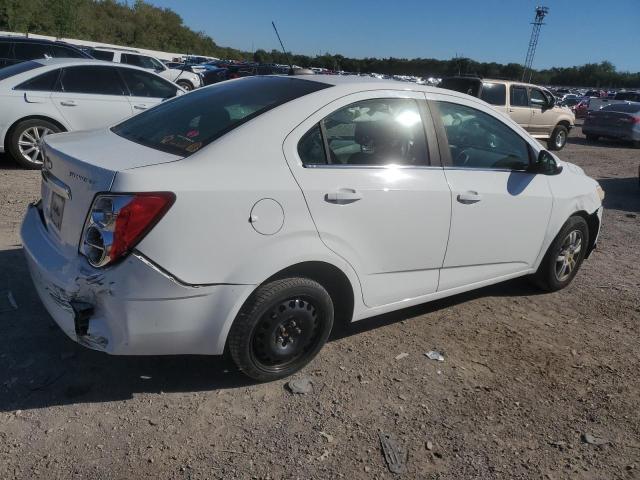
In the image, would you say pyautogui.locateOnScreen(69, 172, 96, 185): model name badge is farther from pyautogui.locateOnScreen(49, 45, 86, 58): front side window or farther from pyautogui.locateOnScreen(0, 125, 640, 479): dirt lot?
pyautogui.locateOnScreen(49, 45, 86, 58): front side window

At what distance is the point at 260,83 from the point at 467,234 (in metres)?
1.67

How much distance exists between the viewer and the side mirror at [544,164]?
13.2 feet

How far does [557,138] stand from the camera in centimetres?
1628

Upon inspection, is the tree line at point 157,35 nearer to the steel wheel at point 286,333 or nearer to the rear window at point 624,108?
the rear window at point 624,108

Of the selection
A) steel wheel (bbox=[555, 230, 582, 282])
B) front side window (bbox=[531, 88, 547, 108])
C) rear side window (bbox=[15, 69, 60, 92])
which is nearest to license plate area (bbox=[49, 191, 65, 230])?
steel wheel (bbox=[555, 230, 582, 282])

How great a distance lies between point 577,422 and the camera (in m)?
3.00

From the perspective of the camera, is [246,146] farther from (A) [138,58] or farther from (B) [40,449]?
(A) [138,58]

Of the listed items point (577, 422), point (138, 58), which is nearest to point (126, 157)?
point (577, 422)

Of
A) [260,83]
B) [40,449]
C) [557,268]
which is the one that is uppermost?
[260,83]

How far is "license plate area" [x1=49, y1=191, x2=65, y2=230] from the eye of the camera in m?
2.83

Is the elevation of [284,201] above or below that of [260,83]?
below

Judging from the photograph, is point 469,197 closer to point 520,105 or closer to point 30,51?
point 30,51

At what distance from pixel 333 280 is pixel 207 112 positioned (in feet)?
4.07

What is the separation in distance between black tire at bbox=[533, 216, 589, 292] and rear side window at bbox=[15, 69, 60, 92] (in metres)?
6.78
